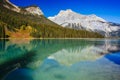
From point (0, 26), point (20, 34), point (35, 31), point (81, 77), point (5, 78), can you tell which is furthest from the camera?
point (35, 31)

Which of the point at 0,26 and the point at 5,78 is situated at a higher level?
the point at 0,26

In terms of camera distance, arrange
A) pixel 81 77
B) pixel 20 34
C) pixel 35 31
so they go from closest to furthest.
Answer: pixel 81 77
pixel 20 34
pixel 35 31

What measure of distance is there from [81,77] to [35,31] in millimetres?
170807

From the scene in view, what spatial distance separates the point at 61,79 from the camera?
2184 centimetres

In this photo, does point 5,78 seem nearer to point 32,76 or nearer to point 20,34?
point 32,76

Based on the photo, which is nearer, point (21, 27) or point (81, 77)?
point (81, 77)

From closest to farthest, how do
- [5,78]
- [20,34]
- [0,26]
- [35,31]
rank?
[5,78] < [0,26] < [20,34] < [35,31]

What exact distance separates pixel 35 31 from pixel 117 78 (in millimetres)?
172103

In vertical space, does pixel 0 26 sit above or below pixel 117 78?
A: above

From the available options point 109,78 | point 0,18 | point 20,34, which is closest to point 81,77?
point 109,78

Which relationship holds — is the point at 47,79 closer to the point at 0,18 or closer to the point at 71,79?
the point at 71,79

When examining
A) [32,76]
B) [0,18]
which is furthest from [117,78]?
[0,18]

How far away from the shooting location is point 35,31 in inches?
7534

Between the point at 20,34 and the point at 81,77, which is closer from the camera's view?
the point at 81,77
